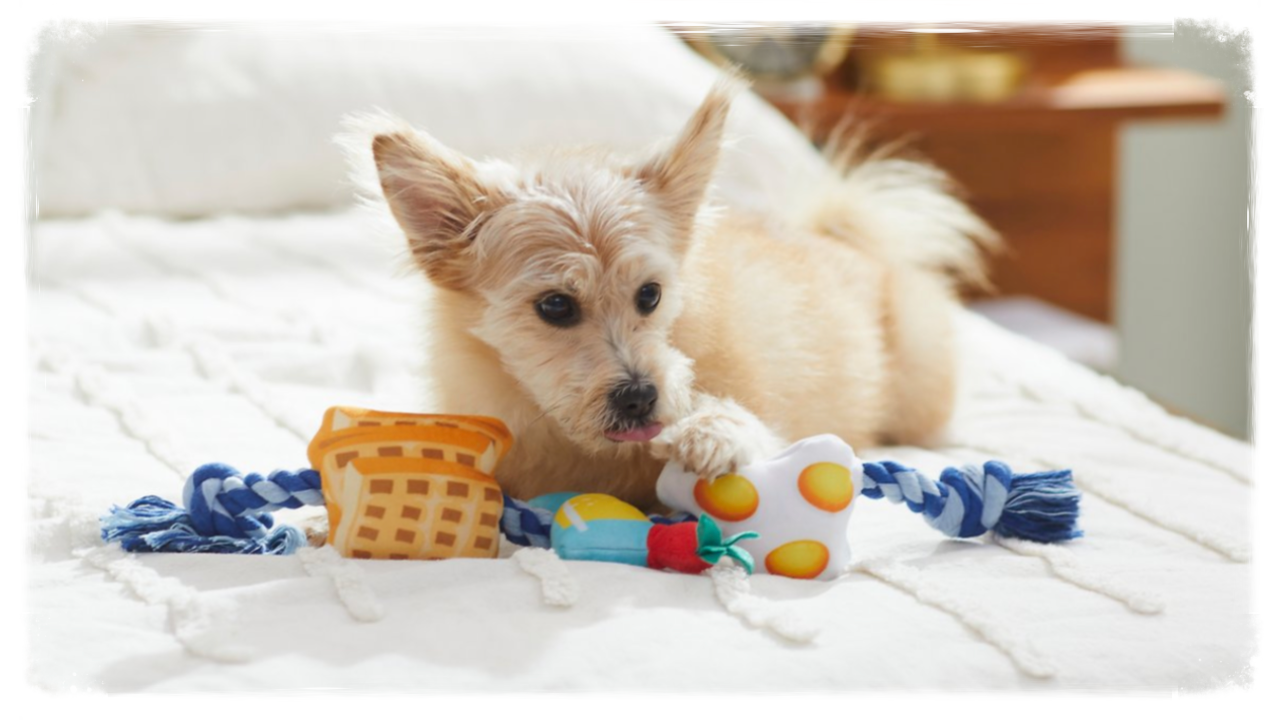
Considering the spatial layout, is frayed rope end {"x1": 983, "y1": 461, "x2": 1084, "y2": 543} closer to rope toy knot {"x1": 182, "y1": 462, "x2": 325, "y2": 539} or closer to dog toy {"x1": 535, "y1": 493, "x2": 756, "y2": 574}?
dog toy {"x1": 535, "y1": 493, "x2": 756, "y2": 574}

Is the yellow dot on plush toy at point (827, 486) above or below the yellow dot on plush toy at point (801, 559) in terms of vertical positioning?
above

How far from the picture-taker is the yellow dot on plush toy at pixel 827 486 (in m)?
1.14

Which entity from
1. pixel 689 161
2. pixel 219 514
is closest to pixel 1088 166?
pixel 689 161

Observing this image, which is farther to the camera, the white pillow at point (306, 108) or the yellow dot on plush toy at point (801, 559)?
the white pillow at point (306, 108)

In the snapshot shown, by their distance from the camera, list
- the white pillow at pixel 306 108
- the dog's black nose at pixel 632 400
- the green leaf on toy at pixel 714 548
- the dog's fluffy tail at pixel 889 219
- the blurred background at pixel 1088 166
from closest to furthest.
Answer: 1. the green leaf on toy at pixel 714 548
2. the dog's black nose at pixel 632 400
3. the dog's fluffy tail at pixel 889 219
4. the white pillow at pixel 306 108
5. the blurred background at pixel 1088 166

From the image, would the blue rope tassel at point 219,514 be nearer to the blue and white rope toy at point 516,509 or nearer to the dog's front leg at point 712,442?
the blue and white rope toy at point 516,509

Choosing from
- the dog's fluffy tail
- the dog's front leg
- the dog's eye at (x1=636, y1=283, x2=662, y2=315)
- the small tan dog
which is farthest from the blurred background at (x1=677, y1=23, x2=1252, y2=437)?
the dog's front leg

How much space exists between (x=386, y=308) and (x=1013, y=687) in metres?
1.46

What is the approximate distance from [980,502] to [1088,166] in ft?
9.27

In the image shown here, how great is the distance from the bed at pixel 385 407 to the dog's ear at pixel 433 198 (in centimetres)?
15

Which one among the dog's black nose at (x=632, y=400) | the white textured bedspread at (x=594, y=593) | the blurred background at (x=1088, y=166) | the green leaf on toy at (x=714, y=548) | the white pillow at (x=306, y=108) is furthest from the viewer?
the blurred background at (x=1088, y=166)

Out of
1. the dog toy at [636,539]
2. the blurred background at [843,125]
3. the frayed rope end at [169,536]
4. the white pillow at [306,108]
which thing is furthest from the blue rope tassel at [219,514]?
the white pillow at [306,108]

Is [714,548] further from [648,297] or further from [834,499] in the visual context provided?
[648,297]

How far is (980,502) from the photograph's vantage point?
4.11 feet
